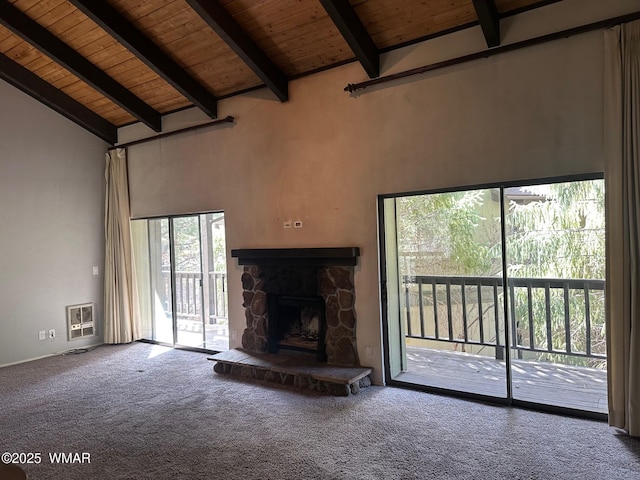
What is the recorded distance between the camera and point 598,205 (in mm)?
3598

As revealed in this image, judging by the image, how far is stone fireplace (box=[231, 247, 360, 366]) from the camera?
470cm

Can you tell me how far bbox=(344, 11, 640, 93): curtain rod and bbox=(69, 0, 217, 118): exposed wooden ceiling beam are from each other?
1.97 m

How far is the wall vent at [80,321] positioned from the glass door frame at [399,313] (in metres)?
4.61

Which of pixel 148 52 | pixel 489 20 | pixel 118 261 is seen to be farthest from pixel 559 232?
pixel 118 261

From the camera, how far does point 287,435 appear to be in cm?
346

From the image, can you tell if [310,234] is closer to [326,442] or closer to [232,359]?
[232,359]

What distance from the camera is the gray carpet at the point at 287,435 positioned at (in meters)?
2.94

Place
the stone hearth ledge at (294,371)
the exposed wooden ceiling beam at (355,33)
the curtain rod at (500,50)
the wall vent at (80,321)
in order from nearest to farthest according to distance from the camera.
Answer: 1. the curtain rod at (500,50)
2. the exposed wooden ceiling beam at (355,33)
3. the stone hearth ledge at (294,371)
4. the wall vent at (80,321)

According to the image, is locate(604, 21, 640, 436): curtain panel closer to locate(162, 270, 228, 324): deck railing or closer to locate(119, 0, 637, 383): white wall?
locate(119, 0, 637, 383): white wall

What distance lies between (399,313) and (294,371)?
4.06 feet

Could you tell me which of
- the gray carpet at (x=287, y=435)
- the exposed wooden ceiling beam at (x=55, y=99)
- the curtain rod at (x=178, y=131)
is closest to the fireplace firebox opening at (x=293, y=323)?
the gray carpet at (x=287, y=435)

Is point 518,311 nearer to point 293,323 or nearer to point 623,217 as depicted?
point 623,217

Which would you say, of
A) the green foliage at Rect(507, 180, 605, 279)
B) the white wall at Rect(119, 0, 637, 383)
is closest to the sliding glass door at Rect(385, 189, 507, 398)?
the green foliage at Rect(507, 180, 605, 279)

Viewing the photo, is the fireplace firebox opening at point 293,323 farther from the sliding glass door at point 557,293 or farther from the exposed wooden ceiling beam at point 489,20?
the exposed wooden ceiling beam at point 489,20
